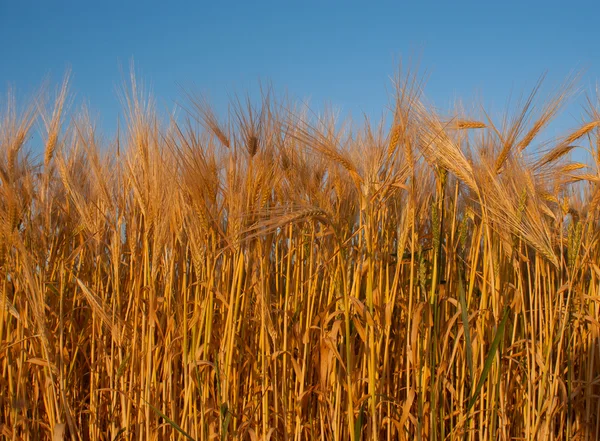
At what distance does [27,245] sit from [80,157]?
0.67m

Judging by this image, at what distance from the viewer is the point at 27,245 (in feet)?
7.17

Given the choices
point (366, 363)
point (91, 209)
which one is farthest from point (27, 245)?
point (366, 363)

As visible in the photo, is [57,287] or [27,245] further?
[57,287]

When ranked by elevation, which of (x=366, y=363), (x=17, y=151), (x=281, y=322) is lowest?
(x=366, y=363)

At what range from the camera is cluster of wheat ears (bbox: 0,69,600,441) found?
199cm

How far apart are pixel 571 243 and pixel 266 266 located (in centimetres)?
112

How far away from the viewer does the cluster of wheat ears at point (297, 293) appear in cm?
199

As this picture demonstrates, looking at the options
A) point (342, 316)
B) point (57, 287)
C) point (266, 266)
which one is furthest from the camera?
point (57, 287)

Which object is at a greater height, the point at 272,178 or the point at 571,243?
the point at 272,178

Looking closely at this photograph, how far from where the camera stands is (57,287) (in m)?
2.68

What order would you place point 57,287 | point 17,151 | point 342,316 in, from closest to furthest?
point 342,316 < point 17,151 < point 57,287

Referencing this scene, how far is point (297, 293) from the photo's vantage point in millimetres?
2250

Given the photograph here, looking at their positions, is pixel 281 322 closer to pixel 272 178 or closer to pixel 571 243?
pixel 272 178

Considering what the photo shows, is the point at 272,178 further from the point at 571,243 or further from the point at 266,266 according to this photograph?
the point at 571,243
